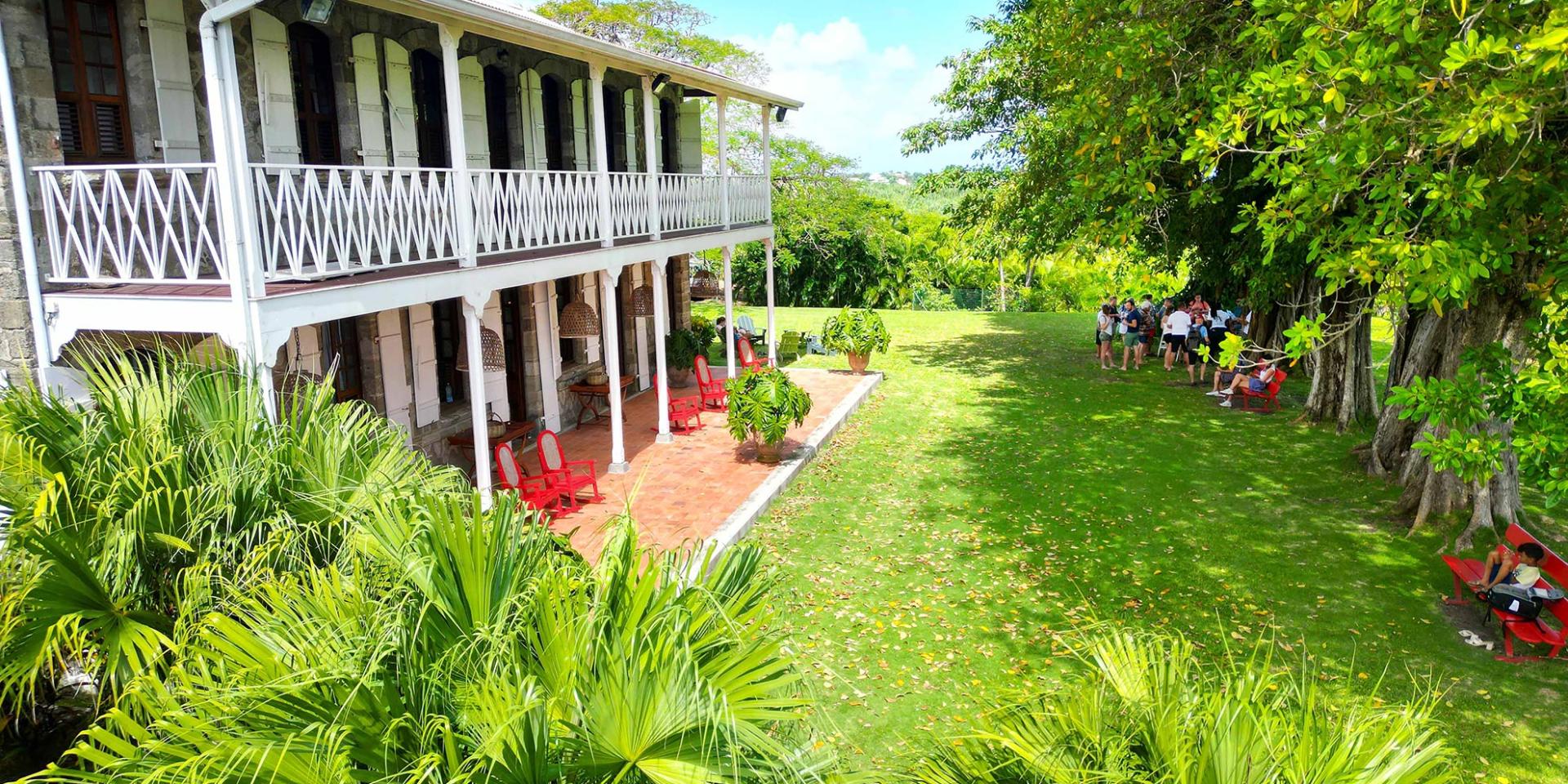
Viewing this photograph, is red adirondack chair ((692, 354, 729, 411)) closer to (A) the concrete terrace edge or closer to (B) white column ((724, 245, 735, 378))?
(B) white column ((724, 245, 735, 378))

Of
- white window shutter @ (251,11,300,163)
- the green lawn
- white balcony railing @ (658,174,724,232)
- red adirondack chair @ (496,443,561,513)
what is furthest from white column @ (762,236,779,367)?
white window shutter @ (251,11,300,163)

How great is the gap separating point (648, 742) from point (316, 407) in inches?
129

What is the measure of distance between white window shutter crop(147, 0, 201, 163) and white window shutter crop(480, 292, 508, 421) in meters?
4.82

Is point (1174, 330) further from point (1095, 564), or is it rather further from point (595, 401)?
point (595, 401)

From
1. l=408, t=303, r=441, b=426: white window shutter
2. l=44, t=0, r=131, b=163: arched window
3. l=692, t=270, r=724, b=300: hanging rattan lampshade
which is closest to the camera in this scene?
l=44, t=0, r=131, b=163: arched window

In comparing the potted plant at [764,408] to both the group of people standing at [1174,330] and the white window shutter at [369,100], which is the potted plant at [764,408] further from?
the group of people standing at [1174,330]

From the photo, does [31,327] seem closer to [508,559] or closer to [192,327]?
[192,327]

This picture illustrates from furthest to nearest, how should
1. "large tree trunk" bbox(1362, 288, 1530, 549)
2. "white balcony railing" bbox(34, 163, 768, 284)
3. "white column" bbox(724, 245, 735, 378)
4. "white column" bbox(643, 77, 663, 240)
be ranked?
"white column" bbox(724, 245, 735, 378) → "white column" bbox(643, 77, 663, 240) → "large tree trunk" bbox(1362, 288, 1530, 549) → "white balcony railing" bbox(34, 163, 768, 284)

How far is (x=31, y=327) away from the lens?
24.9ft

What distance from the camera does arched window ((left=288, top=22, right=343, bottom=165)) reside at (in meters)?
10.0

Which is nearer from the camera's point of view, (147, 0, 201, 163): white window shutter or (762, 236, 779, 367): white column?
(147, 0, 201, 163): white window shutter

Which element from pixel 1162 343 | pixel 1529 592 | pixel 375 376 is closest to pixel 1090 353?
pixel 1162 343

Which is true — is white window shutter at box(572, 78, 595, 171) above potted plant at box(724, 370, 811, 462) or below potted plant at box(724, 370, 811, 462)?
above

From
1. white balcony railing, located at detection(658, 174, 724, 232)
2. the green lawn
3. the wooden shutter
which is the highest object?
the wooden shutter
